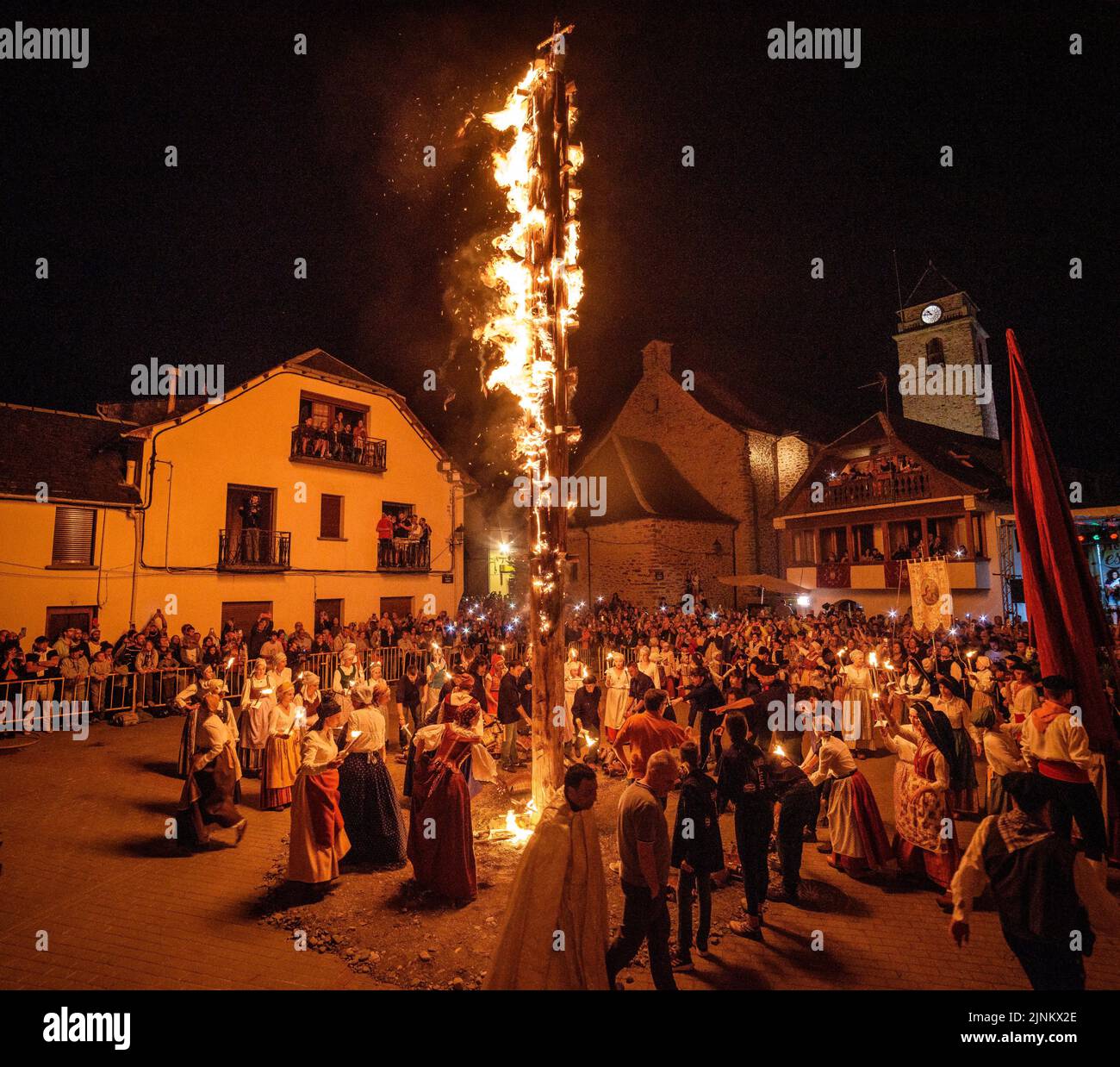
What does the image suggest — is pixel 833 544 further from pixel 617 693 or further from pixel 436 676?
pixel 436 676

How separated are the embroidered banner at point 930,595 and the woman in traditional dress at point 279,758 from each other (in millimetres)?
11707

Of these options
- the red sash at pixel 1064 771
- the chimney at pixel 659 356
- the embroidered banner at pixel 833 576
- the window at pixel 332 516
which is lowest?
the red sash at pixel 1064 771

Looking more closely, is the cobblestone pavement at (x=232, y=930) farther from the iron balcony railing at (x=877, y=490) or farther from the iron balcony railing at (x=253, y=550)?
the iron balcony railing at (x=877, y=490)

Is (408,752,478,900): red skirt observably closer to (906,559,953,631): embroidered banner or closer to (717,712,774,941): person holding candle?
(717,712,774,941): person holding candle

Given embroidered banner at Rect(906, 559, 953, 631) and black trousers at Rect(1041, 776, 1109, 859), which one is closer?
black trousers at Rect(1041, 776, 1109, 859)

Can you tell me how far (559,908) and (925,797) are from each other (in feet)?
13.9

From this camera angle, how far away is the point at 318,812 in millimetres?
5898

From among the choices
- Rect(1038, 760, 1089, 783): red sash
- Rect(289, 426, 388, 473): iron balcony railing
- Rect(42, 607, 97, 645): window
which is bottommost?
Rect(1038, 760, 1089, 783): red sash

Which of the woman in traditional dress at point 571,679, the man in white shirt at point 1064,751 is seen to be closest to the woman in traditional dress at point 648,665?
the woman in traditional dress at point 571,679

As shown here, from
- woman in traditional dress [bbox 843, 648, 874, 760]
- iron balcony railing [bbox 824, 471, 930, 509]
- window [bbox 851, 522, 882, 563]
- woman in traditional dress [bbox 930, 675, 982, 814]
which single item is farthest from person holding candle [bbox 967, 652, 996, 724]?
window [bbox 851, 522, 882, 563]

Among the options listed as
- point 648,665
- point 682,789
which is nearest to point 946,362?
point 648,665

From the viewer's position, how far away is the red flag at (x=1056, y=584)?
5539mm

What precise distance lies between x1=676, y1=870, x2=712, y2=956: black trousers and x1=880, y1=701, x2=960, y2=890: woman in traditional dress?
2.42 metres

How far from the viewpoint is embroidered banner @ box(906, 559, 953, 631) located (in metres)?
12.5
